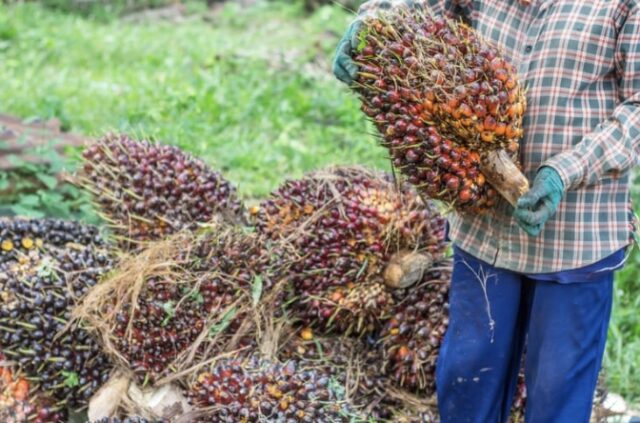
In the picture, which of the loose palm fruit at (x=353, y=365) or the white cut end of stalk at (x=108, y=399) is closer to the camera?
the white cut end of stalk at (x=108, y=399)

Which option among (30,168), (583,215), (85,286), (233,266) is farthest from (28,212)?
(583,215)

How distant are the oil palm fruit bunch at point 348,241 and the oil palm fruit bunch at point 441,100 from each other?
0.73 m

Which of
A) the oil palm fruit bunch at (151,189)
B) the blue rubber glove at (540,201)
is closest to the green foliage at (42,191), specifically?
the oil palm fruit bunch at (151,189)

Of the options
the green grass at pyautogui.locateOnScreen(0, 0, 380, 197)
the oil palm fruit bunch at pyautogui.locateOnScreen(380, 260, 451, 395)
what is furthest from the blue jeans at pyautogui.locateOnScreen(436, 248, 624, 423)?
the green grass at pyautogui.locateOnScreen(0, 0, 380, 197)

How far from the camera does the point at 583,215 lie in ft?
8.27

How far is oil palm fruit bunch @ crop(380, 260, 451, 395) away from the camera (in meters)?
3.06

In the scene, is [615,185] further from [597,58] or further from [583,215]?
[597,58]

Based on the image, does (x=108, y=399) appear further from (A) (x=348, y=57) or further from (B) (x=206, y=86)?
(B) (x=206, y=86)

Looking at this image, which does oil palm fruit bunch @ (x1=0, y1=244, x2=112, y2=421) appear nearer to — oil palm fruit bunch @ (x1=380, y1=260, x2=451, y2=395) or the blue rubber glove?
oil palm fruit bunch @ (x1=380, y1=260, x2=451, y2=395)

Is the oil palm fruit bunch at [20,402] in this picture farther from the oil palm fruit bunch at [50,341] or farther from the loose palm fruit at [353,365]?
the loose palm fruit at [353,365]

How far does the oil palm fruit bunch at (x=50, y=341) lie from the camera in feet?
9.95

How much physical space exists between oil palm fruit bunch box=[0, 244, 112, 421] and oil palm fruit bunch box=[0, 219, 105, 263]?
0.22m

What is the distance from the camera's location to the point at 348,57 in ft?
8.20

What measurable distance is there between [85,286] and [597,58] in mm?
1925
